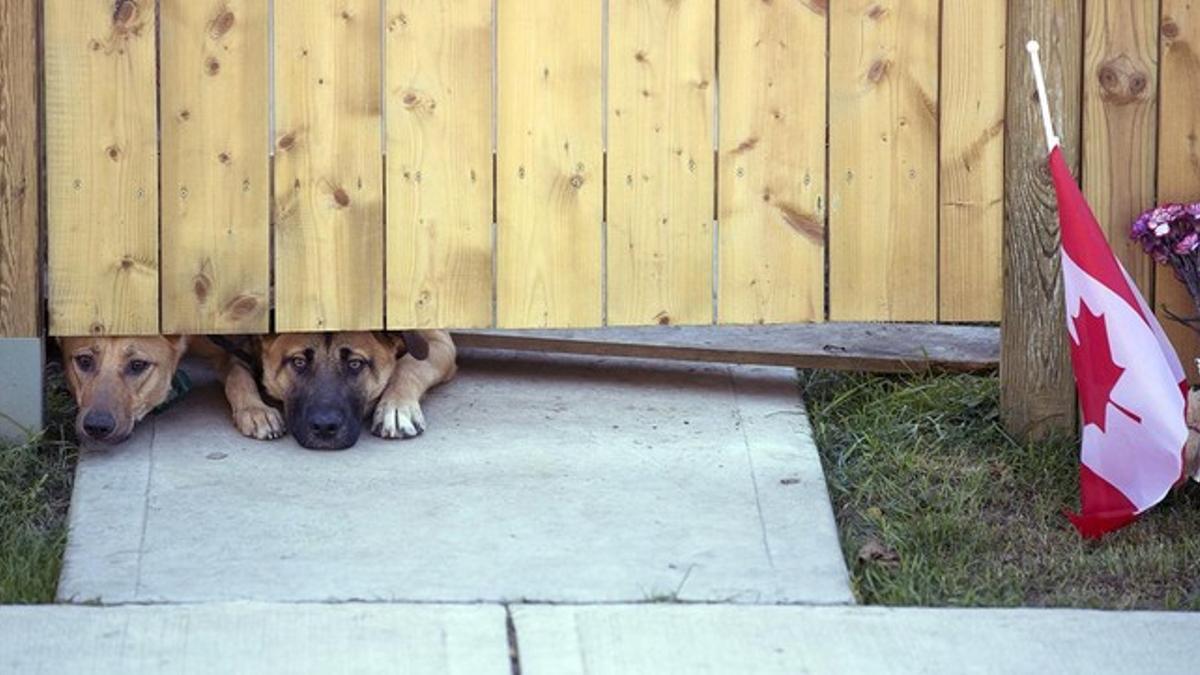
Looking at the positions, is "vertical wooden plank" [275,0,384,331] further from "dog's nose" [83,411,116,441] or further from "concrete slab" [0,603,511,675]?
"concrete slab" [0,603,511,675]

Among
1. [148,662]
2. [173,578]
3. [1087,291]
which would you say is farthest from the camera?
[1087,291]

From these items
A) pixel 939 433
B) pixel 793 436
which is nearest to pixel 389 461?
pixel 793 436

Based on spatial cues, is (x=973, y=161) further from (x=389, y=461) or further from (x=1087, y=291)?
(x=389, y=461)

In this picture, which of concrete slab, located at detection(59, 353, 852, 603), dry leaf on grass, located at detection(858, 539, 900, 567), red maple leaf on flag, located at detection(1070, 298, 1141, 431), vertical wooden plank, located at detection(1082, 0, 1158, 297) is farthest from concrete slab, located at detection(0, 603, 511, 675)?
vertical wooden plank, located at detection(1082, 0, 1158, 297)

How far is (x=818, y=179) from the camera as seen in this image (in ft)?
19.0

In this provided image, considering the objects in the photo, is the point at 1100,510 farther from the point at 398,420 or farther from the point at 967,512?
the point at 398,420

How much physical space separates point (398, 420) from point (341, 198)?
65 cm

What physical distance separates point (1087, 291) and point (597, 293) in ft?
4.57

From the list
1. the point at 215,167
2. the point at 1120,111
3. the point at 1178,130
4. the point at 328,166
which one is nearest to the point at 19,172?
the point at 215,167

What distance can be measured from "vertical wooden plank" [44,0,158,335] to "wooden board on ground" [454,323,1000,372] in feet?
4.12

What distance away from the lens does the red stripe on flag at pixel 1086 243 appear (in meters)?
5.21

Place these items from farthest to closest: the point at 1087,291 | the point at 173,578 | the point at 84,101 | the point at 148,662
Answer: the point at 84,101, the point at 1087,291, the point at 173,578, the point at 148,662

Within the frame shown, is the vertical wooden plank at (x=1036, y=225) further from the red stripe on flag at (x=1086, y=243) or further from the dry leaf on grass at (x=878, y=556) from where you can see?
the dry leaf on grass at (x=878, y=556)

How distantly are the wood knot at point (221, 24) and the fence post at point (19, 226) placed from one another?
467 millimetres
